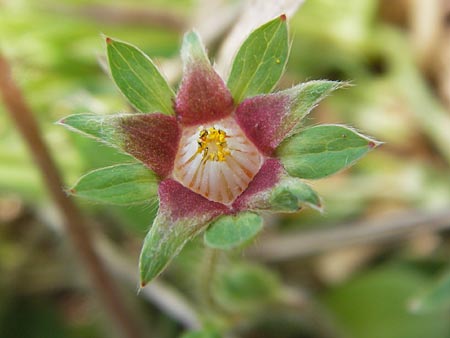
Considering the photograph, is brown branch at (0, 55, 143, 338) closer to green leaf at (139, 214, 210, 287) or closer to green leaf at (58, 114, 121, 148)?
green leaf at (58, 114, 121, 148)

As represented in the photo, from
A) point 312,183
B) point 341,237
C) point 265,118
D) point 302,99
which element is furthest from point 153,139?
point 341,237

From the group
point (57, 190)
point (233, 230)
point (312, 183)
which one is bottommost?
point (312, 183)

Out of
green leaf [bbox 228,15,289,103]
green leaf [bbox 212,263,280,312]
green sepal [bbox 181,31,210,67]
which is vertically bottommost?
green leaf [bbox 212,263,280,312]

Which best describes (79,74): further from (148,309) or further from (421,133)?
(421,133)

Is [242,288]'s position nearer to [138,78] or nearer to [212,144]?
[212,144]

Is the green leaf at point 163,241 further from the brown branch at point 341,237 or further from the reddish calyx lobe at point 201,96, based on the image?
the brown branch at point 341,237

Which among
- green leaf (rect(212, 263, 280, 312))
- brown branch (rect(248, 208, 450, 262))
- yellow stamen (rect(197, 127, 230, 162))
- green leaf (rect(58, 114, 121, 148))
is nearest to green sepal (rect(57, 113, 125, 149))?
green leaf (rect(58, 114, 121, 148))
